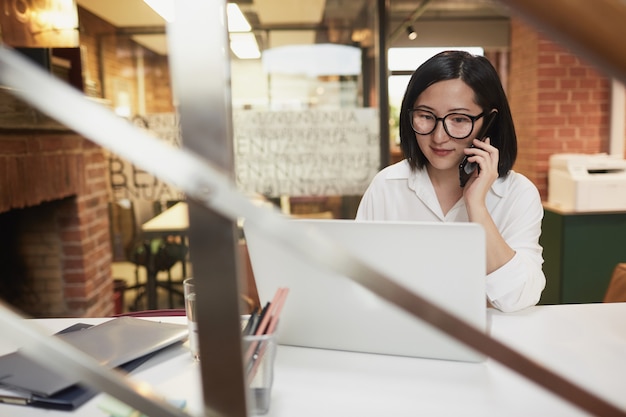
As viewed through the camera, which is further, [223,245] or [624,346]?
[624,346]

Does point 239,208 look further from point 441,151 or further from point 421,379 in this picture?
point 441,151

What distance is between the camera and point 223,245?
1.23 feet

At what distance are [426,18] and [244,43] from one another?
3.49 m

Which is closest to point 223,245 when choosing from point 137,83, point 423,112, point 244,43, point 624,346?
point 624,346

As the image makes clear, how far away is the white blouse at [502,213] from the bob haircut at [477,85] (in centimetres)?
10

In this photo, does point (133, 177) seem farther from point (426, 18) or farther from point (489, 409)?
point (426, 18)

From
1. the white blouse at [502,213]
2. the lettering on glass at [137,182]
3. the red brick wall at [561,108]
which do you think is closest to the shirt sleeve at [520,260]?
the white blouse at [502,213]

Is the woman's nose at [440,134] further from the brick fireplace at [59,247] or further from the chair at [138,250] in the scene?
the chair at [138,250]

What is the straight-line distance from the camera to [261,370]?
2.68 feet

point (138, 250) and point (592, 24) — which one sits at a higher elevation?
point (592, 24)

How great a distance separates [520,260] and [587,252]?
247cm

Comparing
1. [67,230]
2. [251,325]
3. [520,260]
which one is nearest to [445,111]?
[520,260]

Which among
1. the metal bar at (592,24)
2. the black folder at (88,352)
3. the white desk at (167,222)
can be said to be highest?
the metal bar at (592,24)

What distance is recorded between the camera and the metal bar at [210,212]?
37cm
